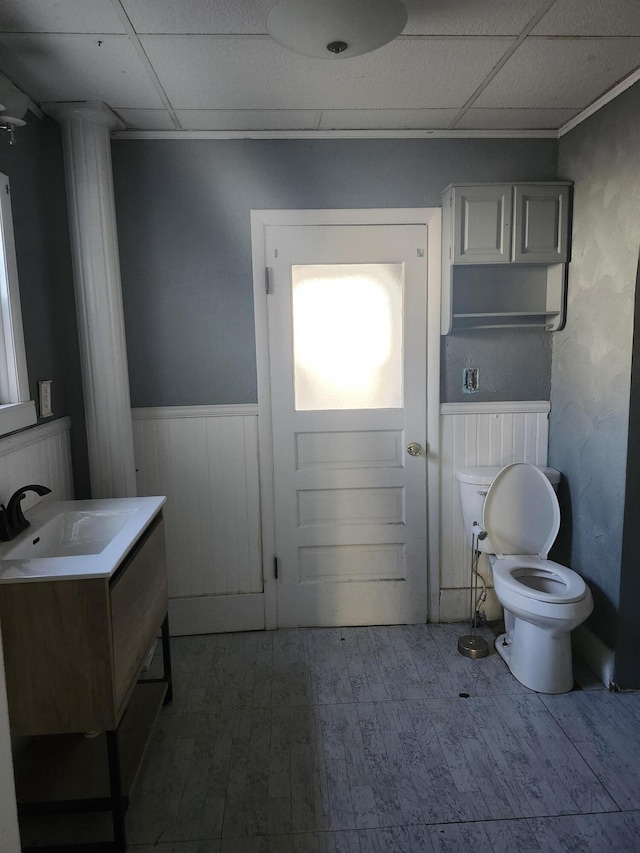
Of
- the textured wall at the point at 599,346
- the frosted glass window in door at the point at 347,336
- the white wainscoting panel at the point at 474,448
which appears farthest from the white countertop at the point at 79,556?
the textured wall at the point at 599,346

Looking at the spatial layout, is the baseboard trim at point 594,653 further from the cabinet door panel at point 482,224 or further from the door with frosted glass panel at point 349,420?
the cabinet door panel at point 482,224

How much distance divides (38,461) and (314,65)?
1791mm

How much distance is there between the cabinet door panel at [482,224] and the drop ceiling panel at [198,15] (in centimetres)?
121

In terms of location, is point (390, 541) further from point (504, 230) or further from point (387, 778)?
point (504, 230)

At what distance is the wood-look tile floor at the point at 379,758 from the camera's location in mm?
1812

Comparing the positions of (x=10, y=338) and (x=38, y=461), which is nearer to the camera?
(x=10, y=338)

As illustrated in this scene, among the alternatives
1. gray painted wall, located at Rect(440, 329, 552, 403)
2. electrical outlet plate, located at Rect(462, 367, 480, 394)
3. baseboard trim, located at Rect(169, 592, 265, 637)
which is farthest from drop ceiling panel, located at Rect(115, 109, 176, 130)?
baseboard trim, located at Rect(169, 592, 265, 637)

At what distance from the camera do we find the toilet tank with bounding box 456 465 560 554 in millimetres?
2857

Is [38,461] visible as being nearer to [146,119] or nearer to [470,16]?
[146,119]

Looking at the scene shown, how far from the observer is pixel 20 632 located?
1.60 meters

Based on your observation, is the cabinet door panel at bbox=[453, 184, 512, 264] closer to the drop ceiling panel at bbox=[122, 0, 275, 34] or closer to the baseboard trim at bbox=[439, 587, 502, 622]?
Answer: the drop ceiling panel at bbox=[122, 0, 275, 34]

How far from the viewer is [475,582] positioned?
2951 mm

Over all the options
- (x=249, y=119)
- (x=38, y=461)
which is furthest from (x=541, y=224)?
(x=38, y=461)

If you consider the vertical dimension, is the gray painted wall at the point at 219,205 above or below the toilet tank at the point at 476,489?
above
